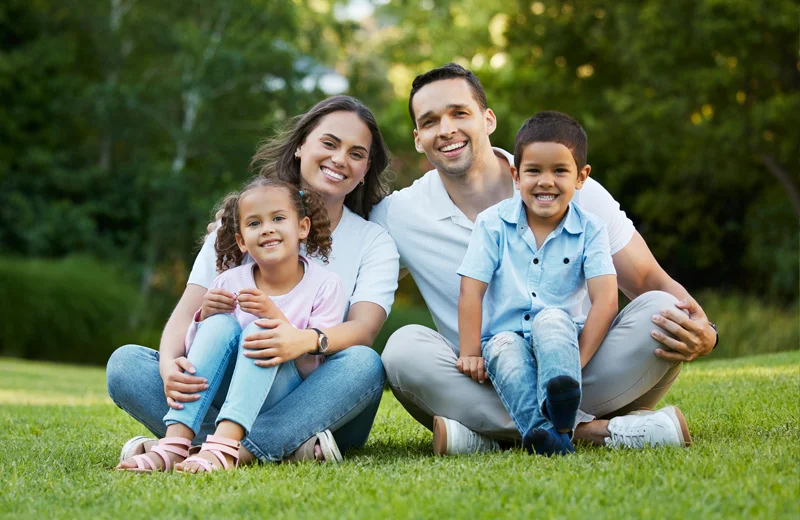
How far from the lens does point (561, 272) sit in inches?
137

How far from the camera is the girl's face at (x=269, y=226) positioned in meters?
3.54

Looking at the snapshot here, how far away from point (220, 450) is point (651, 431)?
153cm

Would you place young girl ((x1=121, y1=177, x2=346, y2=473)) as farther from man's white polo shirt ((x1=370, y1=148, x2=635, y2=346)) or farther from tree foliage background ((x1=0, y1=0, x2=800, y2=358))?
tree foliage background ((x1=0, y1=0, x2=800, y2=358))

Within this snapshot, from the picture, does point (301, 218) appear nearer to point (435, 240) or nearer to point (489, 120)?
point (435, 240)

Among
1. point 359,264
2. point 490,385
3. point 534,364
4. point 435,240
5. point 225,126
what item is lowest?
point 490,385

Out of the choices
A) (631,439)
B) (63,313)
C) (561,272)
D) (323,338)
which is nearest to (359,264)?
(323,338)

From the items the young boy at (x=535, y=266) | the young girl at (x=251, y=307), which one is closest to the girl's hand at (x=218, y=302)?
the young girl at (x=251, y=307)

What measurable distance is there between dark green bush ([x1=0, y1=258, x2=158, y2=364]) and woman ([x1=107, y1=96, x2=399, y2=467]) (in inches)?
387

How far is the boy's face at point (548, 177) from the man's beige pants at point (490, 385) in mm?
494

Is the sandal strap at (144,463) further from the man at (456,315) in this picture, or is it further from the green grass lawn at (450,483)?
the man at (456,315)

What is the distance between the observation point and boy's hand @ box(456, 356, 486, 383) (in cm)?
339

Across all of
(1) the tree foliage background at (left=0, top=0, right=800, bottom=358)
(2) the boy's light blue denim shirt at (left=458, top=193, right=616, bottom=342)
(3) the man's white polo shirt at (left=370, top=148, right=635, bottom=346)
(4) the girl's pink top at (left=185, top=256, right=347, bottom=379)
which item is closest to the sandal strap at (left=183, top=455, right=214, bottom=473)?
(4) the girl's pink top at (left=185, top=256, right=347, bottom=379)

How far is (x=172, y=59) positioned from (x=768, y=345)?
456 inches

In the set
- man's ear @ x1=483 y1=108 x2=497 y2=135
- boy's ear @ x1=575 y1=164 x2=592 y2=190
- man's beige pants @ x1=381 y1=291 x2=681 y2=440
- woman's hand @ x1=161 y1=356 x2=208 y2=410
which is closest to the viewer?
woman's hand @ x1=161 y1=356 x2=208 y2=410
